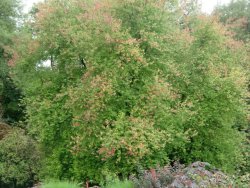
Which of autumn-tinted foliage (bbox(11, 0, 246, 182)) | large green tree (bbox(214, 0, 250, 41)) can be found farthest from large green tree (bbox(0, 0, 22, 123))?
large green tree (bbox(214, 0, 250, 41))

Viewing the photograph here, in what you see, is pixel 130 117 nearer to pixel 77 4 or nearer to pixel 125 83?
pixel 125 83

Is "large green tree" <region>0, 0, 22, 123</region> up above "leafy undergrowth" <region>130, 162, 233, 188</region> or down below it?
above

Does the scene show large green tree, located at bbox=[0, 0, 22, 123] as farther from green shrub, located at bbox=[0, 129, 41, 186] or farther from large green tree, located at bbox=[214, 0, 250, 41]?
large green tree, located at bbox=[214, 0, 250, 41]

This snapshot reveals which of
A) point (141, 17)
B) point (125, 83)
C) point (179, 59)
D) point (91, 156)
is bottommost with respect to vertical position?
point (91, 156)

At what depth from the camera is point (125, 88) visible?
14.9 metres

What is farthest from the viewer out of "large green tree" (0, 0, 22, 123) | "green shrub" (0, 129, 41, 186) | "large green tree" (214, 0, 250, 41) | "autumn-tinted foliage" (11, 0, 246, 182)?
"large green tree" (214, 0, 250, 41)

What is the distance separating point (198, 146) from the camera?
1664 cm

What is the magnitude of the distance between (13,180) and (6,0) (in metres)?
13.1

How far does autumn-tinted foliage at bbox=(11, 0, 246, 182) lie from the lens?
1429 centimetres

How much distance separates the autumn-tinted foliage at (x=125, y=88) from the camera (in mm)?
14289

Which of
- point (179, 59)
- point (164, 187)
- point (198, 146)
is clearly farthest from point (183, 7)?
point (164, 187)

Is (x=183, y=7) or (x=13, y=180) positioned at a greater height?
(x=183, y=7)

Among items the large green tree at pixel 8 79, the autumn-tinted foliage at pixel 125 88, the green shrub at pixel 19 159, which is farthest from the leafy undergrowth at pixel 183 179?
the large green tree at pixel 8 79

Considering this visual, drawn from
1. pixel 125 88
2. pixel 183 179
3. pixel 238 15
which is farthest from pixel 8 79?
pixel 183 179
